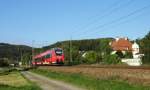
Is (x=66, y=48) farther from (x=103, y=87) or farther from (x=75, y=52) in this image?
(x=103, y=87)

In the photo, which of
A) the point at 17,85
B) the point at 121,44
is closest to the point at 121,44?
the point at 121,44

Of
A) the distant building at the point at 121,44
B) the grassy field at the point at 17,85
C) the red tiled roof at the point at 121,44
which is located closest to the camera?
the grassy field at the point at 17,85

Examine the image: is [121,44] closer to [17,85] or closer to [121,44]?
[121,44]

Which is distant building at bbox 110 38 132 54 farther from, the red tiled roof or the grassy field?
the grassy field

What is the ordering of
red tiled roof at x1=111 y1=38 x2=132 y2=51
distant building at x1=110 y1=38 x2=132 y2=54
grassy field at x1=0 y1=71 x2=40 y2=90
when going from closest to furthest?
grassy field at x1=0 y1=71 x2=40 y2=90, red tiled roof at x1=111 y1=38 x2=132 y2=51, distant building at x1=110 y1=38 x2=132 y2=54

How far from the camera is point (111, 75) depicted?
2873cm

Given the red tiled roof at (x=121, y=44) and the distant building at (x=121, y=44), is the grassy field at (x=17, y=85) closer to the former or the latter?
the red tiled roof at (x=121, y=44)

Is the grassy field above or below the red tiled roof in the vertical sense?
below

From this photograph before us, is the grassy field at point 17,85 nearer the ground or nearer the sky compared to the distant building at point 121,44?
nearer the ground

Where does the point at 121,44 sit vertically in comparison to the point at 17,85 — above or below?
above

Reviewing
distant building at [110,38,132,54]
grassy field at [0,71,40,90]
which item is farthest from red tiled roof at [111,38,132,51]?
grassy field at [0,71,40,90]

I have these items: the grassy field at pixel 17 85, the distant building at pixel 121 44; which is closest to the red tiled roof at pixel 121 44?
the distant building at pixel 121 44

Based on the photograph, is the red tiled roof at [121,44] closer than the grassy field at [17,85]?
No

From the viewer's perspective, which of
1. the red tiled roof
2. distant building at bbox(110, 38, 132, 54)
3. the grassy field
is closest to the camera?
the grassy field
